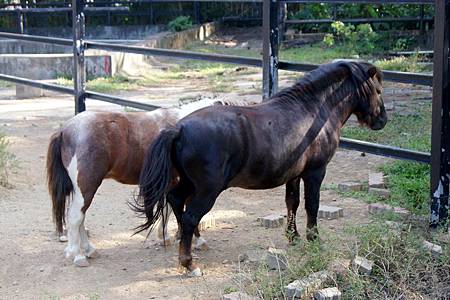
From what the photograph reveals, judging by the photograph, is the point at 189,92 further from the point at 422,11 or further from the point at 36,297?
the point at 36,297

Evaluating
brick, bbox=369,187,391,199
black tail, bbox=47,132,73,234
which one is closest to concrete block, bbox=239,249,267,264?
black tail, bbox=47,132,73,234

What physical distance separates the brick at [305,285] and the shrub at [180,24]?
16.8 metres

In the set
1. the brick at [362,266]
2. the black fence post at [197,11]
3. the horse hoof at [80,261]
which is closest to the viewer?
the brick at [362,266]

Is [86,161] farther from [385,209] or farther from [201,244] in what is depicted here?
[385,209]

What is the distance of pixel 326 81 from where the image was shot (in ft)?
17.6

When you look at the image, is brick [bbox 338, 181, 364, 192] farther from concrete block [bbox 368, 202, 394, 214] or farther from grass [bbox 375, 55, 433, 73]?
grass [bbox 375, 55, 433, 73]

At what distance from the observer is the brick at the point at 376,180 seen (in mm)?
6607

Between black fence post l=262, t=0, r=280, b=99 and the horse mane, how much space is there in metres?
1.28

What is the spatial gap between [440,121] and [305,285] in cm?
187

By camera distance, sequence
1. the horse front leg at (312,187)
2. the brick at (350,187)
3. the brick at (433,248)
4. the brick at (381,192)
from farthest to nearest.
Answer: the brick at (350,187), the brick at (381,192), the horse front leg at (312,187), the brick at (433,248)

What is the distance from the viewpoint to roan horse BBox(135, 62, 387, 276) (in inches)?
188

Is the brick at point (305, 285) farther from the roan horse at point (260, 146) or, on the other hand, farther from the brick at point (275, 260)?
the roan horse at point (260, 146)

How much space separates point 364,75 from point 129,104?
3.30m

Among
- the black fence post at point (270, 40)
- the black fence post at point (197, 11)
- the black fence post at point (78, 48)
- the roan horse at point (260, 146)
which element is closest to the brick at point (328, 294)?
the roan horse at point (260, 146)
